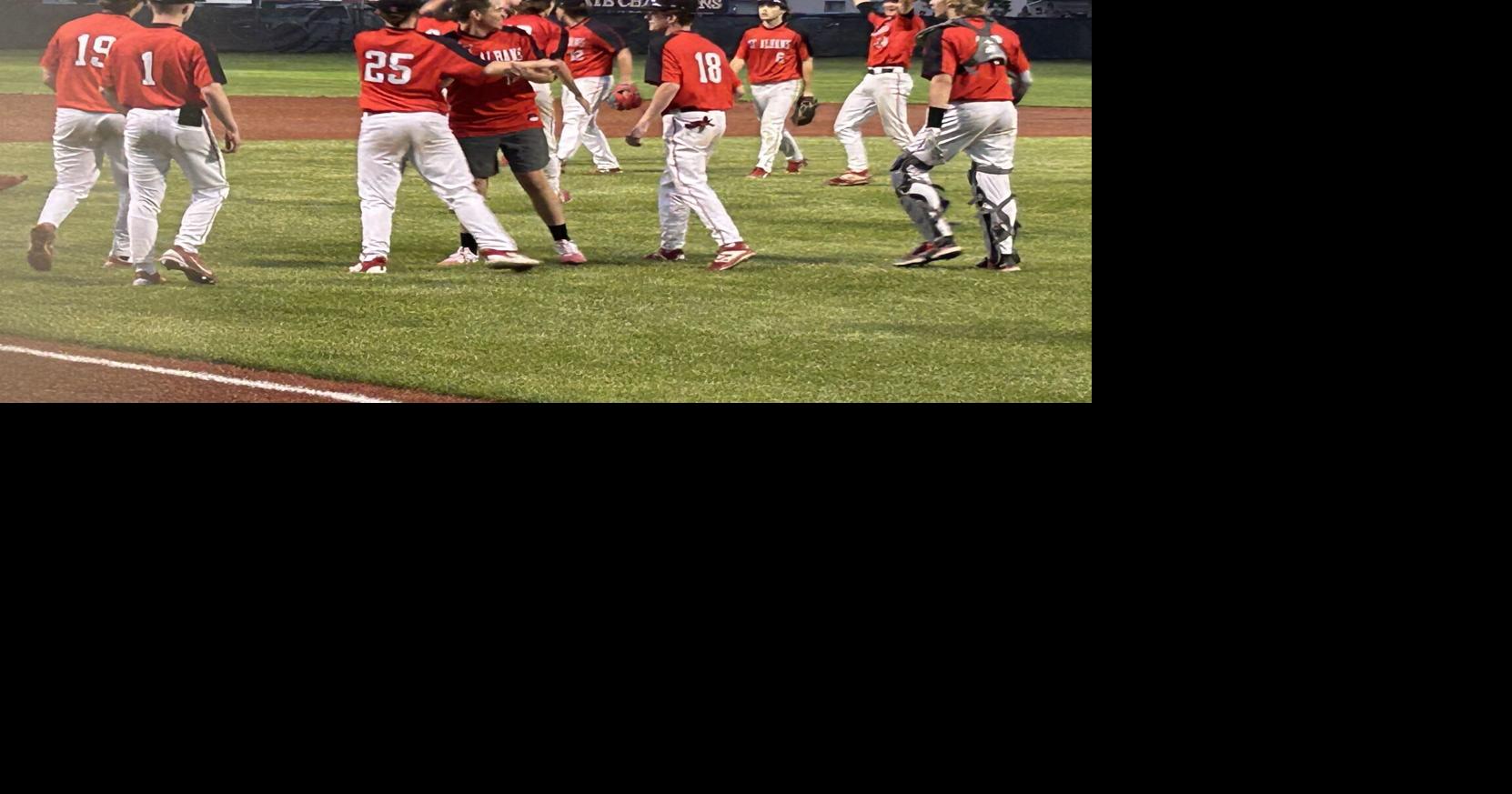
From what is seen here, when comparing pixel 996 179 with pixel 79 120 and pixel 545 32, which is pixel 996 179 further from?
pixel 79 120

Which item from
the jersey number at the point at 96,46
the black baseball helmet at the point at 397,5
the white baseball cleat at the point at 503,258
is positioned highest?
the black baseball helmet at the point at 397,5

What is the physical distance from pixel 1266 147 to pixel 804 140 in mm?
15188

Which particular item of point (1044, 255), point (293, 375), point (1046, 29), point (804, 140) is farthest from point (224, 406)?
point (1046, 29)

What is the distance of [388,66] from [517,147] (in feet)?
3.76

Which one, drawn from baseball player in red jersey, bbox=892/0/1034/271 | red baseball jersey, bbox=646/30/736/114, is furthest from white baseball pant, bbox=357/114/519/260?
baseball player in red jersey, bbox=892/0/1034/271

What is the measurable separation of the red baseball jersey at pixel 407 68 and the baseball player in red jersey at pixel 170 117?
31.1 inches

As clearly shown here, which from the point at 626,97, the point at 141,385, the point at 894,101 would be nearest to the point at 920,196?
the point at 626,97

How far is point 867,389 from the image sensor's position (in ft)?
25.2

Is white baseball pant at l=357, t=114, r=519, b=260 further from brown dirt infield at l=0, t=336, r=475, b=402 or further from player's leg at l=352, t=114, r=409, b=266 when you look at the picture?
brown dirt infield at l=0, t=336, r=475, b=402

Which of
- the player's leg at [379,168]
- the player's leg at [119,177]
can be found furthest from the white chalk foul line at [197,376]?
the player's leg at [379,168]

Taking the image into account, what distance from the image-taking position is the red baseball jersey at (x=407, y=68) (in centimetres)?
930

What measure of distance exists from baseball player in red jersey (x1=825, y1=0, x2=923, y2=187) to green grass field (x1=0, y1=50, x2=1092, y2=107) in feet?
38.3

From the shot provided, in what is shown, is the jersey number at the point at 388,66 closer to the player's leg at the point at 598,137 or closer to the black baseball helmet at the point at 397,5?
the black baseball helmet at the point at 397,5

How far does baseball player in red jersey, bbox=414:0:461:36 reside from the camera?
955 cm
